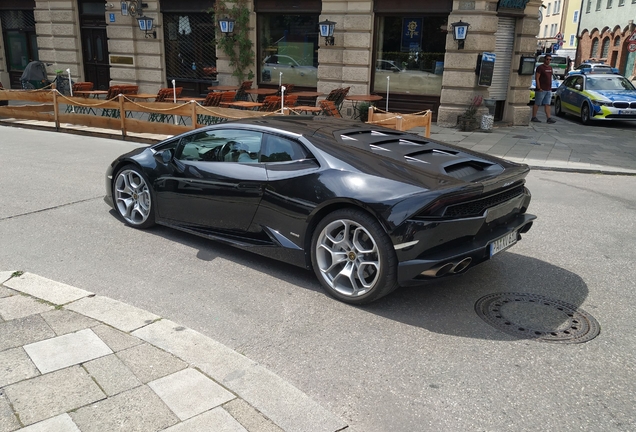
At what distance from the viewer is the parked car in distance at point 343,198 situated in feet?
14.3

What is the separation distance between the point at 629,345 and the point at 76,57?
23.1 m

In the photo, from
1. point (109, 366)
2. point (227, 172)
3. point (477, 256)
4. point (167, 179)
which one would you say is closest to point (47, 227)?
point (167, 179)

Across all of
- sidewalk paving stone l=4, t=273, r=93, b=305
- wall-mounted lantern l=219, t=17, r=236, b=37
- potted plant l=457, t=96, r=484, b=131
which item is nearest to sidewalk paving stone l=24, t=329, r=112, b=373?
sidewalk paving stone l=4, t=273, r=93, b=305

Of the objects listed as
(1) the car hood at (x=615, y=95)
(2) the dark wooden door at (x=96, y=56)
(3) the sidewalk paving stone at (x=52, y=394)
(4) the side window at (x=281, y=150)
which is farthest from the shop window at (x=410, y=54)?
(3) the sidewalk paving stone at (x=52, y=394)

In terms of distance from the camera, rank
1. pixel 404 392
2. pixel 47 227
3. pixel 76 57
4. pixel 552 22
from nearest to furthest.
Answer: pixel 404 392 < pixel 47 227 < pixel 76 57 < pixel 552 22

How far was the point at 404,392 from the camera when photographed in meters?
3.48

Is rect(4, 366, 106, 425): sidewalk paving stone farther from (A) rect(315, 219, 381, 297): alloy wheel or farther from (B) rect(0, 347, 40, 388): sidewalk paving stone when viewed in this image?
(A) rect(315, 219, 381, 297): alloy wheel

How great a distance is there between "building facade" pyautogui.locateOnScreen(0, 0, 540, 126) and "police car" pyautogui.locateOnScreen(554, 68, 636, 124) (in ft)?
8.53

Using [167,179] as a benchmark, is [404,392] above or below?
below

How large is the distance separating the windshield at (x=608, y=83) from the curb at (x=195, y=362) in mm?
18773

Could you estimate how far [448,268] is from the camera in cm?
436

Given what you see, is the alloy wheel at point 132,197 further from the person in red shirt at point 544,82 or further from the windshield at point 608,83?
the windshield at point 608,83

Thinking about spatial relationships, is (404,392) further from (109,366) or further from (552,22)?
(552,22)

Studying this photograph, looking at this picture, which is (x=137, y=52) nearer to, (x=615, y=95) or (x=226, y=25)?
(x=226, y=25)
